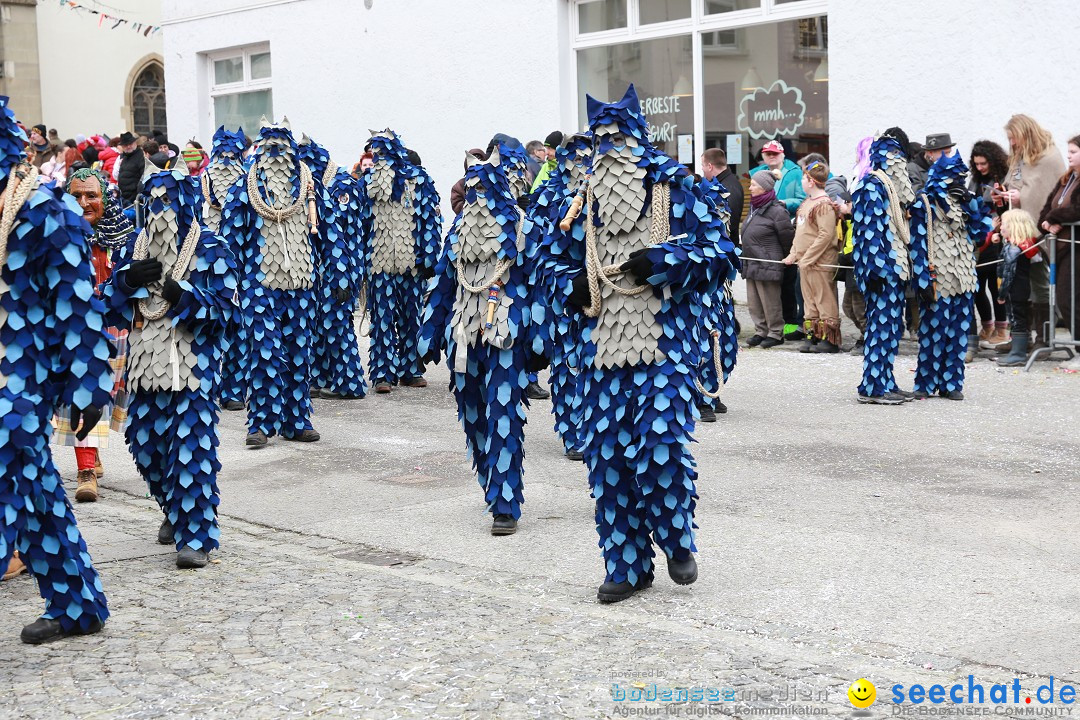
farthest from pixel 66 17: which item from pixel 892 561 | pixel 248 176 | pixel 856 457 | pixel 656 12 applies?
pixel 892 561

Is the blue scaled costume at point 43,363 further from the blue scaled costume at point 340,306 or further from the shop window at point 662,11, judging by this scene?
the shop window at point 662,11

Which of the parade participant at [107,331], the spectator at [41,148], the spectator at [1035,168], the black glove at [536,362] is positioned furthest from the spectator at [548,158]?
the spectator at [41,148]

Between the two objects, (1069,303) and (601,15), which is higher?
(601,15)

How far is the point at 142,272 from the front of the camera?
6895mm

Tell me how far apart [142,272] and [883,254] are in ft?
20.5

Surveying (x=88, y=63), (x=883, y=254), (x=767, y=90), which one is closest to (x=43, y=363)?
(x=883, y=254)

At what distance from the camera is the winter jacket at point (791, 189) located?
14891 millimetres

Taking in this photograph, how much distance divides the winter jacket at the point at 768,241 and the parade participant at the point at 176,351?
319 inches

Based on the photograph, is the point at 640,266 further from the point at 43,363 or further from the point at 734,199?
the point at 734,199

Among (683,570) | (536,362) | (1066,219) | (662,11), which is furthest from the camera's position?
(662,11)

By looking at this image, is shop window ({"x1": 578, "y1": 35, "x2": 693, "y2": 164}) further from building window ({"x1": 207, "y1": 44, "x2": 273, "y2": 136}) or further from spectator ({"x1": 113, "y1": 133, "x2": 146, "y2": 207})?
building window ({"x1": 207, "y1": 44, "x2": 273, "y2": 136})

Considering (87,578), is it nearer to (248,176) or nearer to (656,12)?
(248,176)

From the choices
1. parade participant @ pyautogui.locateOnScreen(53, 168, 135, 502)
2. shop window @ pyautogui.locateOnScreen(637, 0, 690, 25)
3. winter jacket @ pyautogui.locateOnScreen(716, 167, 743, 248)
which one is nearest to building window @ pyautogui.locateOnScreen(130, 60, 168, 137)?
shop window @ pyautogui.locateOnScreen(637, 0, 690, 25)

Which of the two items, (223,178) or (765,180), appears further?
(765,180)
